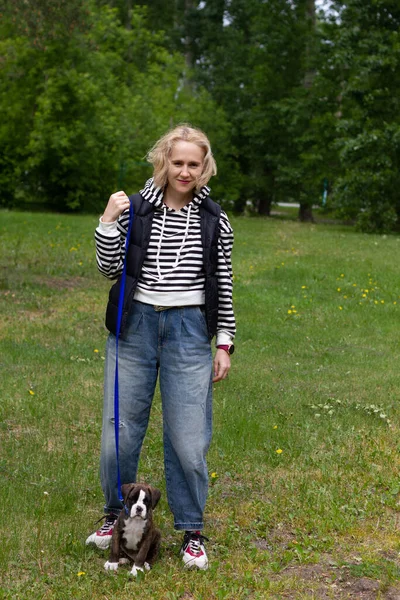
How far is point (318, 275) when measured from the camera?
50.3 ft

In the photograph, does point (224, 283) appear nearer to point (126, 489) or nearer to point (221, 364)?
point (221, 364)

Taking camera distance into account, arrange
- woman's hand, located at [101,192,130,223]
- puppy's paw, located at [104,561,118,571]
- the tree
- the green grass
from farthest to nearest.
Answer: the tree, the green grass, puppy's paw, located at [104,561,118,571], woman's hand, located at [101,192,130,223]

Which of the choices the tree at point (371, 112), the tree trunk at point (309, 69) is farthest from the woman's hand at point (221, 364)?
the tree trunk at point (309, 69)

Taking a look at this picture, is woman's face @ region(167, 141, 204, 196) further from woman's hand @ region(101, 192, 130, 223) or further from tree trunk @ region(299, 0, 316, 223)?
tree trunk @ region(299, 0, 316, 223)

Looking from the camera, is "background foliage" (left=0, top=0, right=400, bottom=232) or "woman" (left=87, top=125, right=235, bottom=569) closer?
"woman" (left=87, top=125, right=235, bottom=569)

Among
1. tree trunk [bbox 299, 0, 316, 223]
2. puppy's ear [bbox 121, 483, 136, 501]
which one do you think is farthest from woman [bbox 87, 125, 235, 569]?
tree trunk [bbox 299, 0, 316, 223]

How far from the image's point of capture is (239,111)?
4019 cm

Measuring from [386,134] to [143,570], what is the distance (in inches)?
955

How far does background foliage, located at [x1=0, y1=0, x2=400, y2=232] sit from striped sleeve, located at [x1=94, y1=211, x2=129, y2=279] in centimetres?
2140

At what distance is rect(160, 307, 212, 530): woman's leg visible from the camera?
4199mm

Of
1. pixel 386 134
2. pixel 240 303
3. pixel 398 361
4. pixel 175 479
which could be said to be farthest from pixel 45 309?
pixel 386 134

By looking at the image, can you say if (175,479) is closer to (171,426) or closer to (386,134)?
(171,426)

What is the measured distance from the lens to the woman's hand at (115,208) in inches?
157

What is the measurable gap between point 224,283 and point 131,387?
660 mm
